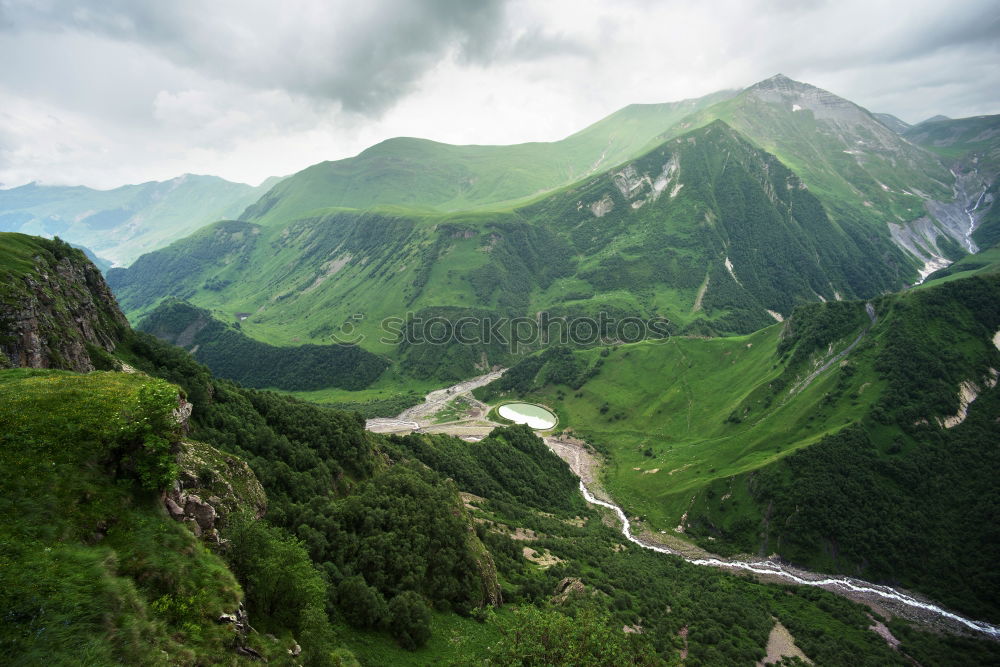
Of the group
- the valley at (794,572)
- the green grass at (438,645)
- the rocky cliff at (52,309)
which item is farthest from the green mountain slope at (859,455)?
the rocky cliff at (52,309)

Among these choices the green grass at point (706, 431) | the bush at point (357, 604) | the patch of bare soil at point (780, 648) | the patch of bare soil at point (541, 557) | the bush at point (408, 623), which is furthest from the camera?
the green grass at point (706, 431)

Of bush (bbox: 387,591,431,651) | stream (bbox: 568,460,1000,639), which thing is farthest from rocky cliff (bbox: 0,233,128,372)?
stream (bbox: 568,460,1000,639)

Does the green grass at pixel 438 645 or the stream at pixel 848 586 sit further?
the stream at pixel 848 586

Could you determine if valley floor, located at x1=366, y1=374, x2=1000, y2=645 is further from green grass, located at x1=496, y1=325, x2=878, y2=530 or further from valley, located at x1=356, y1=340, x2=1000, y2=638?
green grass, located at x1=496, y1=325, x2=878, y2=530

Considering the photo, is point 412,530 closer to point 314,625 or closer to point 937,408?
point 314,625

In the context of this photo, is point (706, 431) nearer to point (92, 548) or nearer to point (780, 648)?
point (780, 648)

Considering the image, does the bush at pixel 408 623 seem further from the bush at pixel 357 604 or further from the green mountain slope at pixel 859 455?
the green mountain slope at pixel 859 455

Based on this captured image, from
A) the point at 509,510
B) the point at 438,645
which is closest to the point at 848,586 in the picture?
the point at 509,510
